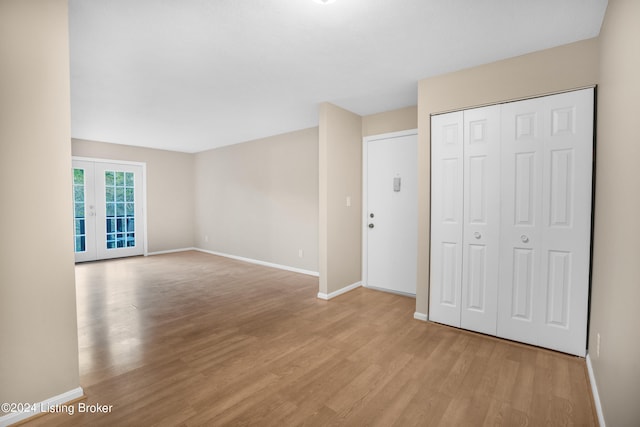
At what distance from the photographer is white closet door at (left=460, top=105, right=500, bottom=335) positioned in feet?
9.00

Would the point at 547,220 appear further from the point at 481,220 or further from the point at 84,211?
the point at 84,211

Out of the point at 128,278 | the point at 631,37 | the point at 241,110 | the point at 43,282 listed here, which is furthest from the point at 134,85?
the point at 631,37

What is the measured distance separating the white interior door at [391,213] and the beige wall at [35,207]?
340 centimetres

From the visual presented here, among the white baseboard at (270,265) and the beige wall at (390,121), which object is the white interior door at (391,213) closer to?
the beige wall at (390,121)

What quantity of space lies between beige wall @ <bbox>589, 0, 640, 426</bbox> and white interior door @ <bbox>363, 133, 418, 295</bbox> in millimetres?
1973

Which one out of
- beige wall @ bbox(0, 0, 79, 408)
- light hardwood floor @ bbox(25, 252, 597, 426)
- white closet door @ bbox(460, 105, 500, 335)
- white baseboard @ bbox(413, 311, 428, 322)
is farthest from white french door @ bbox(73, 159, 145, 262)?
white closet door @ bbox(460, 105, 500, 335)

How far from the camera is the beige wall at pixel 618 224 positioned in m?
1.34

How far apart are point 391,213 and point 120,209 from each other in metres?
6.02

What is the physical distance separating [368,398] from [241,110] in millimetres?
3753

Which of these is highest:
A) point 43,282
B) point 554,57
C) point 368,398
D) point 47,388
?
point 554,57

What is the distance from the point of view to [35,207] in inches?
68.2

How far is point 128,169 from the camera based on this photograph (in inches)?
266

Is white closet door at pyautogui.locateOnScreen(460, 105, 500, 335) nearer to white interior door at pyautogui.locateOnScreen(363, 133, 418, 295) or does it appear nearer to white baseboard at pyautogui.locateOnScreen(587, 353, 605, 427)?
white baseboard at pyautogui.locateOnScreen(587, 353, 605, 427)

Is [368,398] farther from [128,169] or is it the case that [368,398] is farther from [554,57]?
[128,169]
